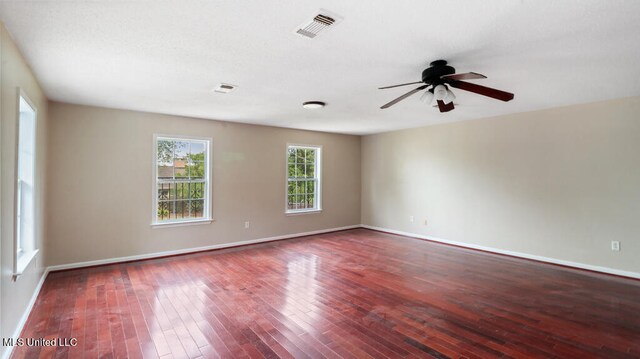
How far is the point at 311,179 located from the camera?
702 centimetres

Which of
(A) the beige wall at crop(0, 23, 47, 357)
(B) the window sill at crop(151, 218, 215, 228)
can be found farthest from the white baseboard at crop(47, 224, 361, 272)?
(A) the beige wall at crop(0, 23, 47, 357)

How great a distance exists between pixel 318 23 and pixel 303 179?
492 centimetres

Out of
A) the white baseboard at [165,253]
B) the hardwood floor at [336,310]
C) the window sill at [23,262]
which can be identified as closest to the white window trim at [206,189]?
the white baseboard at [165,253]

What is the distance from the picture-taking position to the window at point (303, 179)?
6.69m

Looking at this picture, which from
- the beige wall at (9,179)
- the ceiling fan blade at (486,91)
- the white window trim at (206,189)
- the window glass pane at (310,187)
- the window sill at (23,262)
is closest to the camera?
the beige wall at (9,179)

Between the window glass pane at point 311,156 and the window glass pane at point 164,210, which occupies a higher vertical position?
the window glass pane at point 311,156

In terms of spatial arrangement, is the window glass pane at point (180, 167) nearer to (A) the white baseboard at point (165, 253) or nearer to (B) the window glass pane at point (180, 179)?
(B) the window glass pane at point (180, 179)

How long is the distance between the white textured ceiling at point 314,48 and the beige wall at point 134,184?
0.62 m

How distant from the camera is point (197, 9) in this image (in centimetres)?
193

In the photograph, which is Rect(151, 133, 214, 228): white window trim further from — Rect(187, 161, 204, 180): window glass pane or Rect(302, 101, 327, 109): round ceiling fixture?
Rect(302, 101, 327, 109): round ceiling fixture

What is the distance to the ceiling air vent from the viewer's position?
2000mm

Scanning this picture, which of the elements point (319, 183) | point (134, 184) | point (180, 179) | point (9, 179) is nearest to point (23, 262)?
point (9, 179)

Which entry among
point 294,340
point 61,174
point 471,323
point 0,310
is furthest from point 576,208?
point 61,174

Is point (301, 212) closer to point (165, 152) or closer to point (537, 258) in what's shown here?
point (165, 152)
